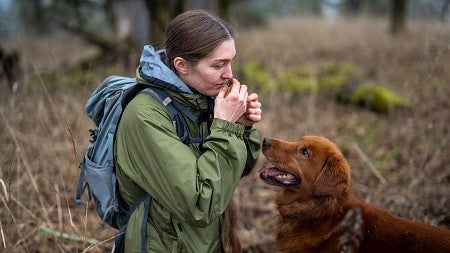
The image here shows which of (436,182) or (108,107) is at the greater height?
(108,107)

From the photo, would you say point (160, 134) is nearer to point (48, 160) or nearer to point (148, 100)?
point (148, 100)

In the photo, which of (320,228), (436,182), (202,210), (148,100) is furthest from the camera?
(436,182)

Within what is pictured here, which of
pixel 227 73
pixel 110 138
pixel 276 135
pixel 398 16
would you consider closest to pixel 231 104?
pixel 227 73

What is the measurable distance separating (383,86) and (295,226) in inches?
230

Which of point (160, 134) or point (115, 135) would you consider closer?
point (160, 134)

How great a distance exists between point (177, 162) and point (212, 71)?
574 millimetres

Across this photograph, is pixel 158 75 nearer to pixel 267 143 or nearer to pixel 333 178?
pixel 267 143

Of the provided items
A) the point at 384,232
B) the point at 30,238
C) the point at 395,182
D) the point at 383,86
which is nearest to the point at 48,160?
the point at 30,238

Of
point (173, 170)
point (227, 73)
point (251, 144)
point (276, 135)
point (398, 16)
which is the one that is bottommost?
point (398, 16)

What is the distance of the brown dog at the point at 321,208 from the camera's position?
2.64 m

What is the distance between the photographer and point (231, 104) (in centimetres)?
229

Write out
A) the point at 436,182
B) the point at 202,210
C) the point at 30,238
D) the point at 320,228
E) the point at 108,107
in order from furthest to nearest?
1. the point at 436,182
2. the point at 30,238
3. the point at 320,228
4. the point at 108,107
5. the point at 202,210

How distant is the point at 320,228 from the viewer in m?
2.88

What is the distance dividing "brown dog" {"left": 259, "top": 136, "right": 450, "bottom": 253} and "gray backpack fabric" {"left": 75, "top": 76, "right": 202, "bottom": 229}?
91 centimetres
